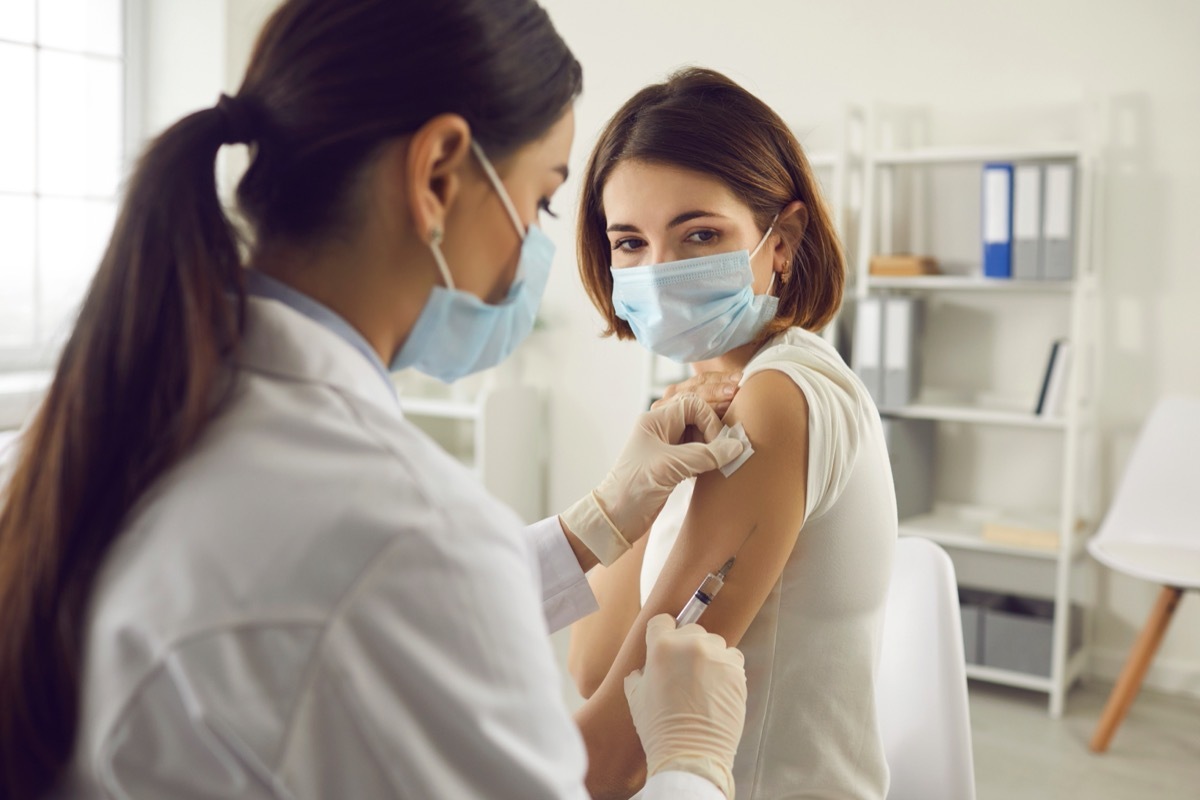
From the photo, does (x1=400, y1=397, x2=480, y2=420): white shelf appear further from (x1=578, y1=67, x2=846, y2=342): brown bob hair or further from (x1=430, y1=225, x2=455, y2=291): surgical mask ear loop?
(x1=430, y1=225, x2=455, y2=291): surgical mask ear loop

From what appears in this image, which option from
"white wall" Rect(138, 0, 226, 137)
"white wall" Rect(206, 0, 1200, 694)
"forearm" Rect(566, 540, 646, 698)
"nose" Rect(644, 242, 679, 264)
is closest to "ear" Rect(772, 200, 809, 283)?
"nose" Rect(644, 242, 679, 264)

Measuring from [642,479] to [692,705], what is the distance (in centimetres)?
33

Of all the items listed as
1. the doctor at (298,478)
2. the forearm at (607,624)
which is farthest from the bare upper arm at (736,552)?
the doctor at (298,478)

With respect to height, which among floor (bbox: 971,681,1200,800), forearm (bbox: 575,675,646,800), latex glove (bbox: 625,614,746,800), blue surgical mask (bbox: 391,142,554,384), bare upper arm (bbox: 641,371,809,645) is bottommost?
floor (bbox: 971,681,1200,800)

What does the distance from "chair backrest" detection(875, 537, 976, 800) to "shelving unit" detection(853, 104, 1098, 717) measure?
6.34 feet

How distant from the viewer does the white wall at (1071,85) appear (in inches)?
128

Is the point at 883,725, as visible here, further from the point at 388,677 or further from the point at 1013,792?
the point at 1013,792

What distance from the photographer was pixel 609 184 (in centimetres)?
136

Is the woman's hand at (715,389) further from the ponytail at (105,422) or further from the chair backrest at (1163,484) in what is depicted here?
the chair backrest at (1163,484)

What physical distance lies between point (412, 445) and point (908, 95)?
3.30m

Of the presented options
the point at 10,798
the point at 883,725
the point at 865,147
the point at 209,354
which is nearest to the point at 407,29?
the point at 209,354

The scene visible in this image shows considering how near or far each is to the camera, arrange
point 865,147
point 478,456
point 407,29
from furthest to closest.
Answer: point 478,456 < point 865,147 < point 407,29

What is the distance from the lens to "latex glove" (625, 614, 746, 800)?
97 cm

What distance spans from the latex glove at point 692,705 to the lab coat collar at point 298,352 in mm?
434
